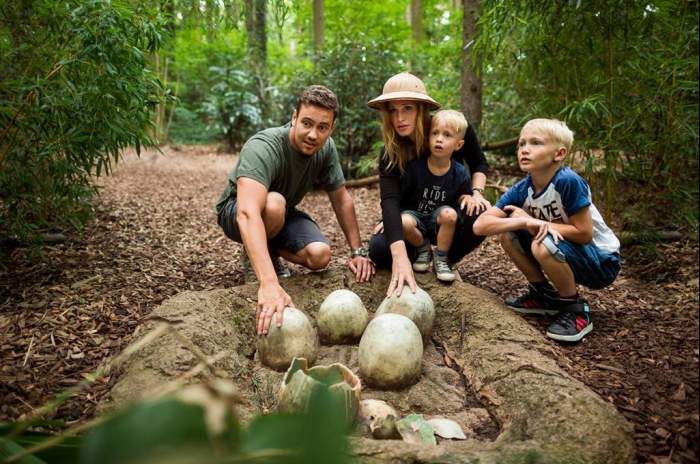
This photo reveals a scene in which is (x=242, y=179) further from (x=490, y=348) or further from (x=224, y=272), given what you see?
(x=490, y=348)

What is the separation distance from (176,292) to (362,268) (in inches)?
54.1

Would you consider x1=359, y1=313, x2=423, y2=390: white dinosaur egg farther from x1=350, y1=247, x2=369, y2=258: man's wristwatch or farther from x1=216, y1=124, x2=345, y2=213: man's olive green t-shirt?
x1=216, y1=124, x2=345, y2=213: man's olive green t-shirt

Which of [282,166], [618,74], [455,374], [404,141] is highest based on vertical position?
[618,74]

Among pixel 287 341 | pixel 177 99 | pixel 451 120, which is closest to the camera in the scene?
pixel 287 341

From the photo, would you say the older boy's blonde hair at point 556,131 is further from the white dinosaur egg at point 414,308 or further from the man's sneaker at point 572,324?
the white dinosaur egg at point 414,308

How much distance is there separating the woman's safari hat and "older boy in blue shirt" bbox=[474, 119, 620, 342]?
2.28ft

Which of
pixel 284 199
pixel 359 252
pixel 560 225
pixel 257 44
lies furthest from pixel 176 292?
pixel 257 44

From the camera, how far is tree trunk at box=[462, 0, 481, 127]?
5.64m

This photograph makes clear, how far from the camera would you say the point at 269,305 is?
9.02 feet

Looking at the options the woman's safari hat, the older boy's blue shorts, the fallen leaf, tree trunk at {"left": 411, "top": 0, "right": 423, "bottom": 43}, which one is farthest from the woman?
tree trunk at {"left": 411, "top": 0, "right": 423, "bottom": 43}

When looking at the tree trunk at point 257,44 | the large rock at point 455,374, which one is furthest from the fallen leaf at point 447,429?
the tree trunk at point 257,44

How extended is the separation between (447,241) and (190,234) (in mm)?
2969

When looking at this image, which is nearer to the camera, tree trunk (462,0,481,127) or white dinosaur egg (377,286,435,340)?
white dinosaur egg (377,286,435,340)

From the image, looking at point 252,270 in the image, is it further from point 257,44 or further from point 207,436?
point 257,44
